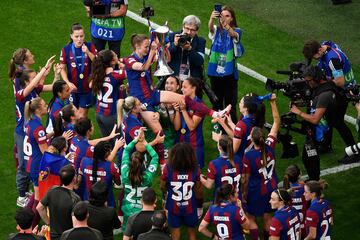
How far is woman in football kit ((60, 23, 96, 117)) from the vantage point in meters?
14.3

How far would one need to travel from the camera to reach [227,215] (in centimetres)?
1063

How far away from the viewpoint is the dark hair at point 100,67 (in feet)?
43.3

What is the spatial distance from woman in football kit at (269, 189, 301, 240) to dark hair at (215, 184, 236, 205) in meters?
0.55

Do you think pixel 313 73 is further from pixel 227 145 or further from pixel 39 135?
pixel 39 135

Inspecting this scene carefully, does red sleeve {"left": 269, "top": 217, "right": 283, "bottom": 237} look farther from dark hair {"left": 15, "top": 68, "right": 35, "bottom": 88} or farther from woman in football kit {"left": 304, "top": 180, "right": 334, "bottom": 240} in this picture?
dark hair {"left": 15, "top": 68, "right": 35, "bottom": 88}

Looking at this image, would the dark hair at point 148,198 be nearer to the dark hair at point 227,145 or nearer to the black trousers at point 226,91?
the dark hair at point 227,145

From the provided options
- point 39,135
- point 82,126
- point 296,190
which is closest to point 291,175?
point 296,190

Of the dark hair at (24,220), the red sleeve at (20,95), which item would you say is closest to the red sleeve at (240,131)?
the red sleeve at (20,95)

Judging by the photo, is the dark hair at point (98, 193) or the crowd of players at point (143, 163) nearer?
the dark hair at point (98, 193)

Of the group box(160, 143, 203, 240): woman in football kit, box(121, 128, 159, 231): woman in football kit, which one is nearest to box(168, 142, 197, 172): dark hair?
box(160, 143, 203, 240): woman in football kit

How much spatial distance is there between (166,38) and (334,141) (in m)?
3.34

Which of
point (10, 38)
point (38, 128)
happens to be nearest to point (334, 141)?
point (38, 128)

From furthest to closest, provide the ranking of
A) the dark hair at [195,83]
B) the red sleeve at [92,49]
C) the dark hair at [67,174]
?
the red sleeve at [92,49]
the dark hair at [195,83]
the dark hair at [67,174]

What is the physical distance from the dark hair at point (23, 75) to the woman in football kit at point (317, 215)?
443 cm
